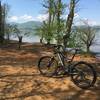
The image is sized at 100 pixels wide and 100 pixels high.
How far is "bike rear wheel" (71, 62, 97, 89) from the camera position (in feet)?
26.7

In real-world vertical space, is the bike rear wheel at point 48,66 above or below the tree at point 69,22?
below

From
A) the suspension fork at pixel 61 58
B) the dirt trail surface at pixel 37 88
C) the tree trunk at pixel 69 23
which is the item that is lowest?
the dirt trail surface at pixel 37 88

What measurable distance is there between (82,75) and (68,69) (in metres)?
0.60

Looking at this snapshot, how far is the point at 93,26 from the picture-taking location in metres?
33.0

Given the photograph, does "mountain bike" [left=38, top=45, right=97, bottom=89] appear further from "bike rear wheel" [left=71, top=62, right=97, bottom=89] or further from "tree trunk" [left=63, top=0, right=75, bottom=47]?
"tree trunk" [left=63, top=0, right=75, bottom=47]

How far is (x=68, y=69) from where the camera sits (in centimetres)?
868

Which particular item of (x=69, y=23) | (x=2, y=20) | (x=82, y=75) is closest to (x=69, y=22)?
(x=69, y=23)

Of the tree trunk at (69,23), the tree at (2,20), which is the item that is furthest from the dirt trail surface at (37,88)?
the tree at (2,20)

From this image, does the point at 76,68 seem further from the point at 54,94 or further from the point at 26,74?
the point at 26,74

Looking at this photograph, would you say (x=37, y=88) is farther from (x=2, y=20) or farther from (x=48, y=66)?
(x=2, y=20)

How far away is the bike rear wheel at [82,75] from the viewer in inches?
320

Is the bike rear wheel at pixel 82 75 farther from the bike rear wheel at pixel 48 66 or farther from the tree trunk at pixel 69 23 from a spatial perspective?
the tree trunk at pixel 69 23

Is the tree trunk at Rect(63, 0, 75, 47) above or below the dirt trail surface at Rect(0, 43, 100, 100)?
above

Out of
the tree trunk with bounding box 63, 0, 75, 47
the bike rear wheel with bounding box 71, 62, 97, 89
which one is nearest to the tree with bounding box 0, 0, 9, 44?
the tree trunk with bounding box 63, 0, 75, 47
